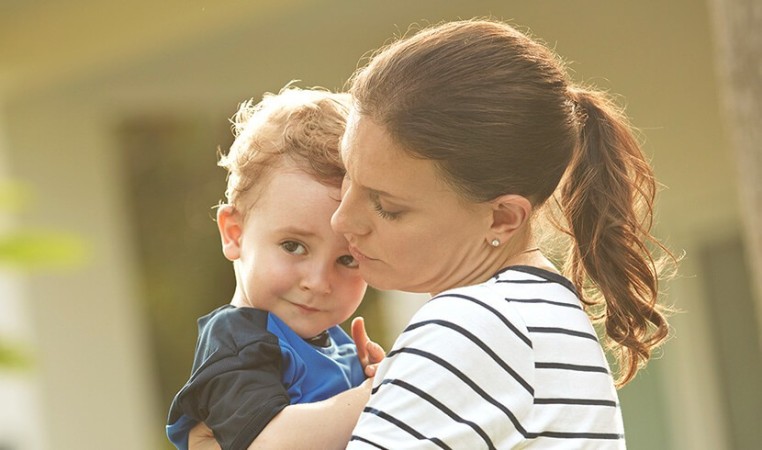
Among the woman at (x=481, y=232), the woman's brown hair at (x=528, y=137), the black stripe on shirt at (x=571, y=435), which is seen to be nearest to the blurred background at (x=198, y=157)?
the woman's brown hair at (x=528, y=137)

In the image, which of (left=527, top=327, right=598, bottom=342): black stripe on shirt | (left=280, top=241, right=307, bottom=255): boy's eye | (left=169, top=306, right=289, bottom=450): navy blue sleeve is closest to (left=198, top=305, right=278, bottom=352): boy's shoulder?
(left=169, top=306, right=289, bottom=450): navy blue sleeve

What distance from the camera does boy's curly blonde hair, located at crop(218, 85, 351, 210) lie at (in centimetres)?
229

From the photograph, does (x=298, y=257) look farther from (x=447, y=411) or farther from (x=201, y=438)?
(x=447, y=411)

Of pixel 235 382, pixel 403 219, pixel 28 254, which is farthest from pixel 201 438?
pixel 28 254

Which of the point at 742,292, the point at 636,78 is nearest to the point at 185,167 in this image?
the point at 636,78

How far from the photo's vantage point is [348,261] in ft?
7.55

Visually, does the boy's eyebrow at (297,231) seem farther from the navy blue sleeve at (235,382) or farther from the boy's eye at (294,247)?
the navy blue sleeve at (235,382)

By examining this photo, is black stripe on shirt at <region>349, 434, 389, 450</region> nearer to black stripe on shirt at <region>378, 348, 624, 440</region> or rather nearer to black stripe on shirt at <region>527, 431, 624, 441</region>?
black stripe on shirt at <region>378, 348, 624, 440</region>

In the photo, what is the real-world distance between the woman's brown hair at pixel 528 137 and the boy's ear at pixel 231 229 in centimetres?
36

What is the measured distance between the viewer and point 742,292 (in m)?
8.28

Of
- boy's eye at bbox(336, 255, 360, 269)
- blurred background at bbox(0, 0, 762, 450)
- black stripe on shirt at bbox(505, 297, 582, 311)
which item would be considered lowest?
blurred background at bbox(0, 0, 762, 450)

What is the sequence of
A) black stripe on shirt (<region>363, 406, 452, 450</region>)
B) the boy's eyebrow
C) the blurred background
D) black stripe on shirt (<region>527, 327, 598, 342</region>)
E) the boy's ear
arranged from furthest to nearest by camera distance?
1. the blurred background
2. the boy's ear
3. the boy's eyebrow
4. black stripe on shirt (<region>527, 327, 598, 342</region>)
5. black stripe on shirt (<region>363, 406, 452, 450</region>)

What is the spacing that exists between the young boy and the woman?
0.16 meters

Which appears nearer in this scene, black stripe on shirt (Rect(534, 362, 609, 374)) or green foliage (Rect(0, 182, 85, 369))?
green foliage (Rect(0, 182, 85, 369))
